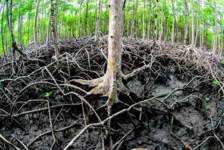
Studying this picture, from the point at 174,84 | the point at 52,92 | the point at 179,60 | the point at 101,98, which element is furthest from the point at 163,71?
the point at 52,92

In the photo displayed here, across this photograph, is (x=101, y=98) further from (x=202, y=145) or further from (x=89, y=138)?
(x=202, y=145)

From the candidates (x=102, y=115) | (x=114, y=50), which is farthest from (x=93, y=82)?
(x=114, y=50)

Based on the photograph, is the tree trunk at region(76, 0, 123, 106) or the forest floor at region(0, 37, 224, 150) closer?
the forest floor at region(0, 37, 224, 150)

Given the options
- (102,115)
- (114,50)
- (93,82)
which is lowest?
(102,115)

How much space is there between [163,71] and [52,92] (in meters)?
2.55

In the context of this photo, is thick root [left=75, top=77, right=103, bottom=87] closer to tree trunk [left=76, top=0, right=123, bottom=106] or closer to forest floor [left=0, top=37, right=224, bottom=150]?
forest floor [left=0, top=37, right=224, bottom=150]

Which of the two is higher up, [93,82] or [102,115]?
[93,82]

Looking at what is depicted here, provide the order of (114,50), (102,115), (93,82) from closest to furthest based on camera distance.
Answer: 1. (114,50)
2. (102,115)
3. (93,82)

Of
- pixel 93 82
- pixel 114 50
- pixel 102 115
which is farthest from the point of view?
pixel 93 82

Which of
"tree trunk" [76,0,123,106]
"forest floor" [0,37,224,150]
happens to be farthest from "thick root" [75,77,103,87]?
"tree trunk" [76,0,123,106]

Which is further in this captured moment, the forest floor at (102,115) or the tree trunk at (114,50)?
the tree trunk at (114,50)

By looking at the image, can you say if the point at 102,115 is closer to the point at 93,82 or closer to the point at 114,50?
the point at 93,82

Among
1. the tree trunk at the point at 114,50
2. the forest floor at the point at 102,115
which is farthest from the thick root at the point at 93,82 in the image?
the tree trunk at the point at 114,50

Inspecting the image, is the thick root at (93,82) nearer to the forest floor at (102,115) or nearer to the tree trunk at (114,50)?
the forest floor at (102,115)
